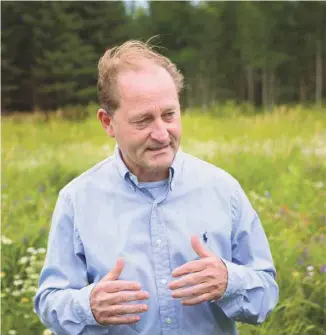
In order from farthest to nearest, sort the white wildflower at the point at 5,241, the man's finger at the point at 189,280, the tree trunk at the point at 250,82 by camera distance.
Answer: the tree trunk at the point at 250,82
the white wildflower at the point at 5,241
the man's finger at the point at 189,280

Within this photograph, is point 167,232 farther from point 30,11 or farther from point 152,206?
point 30,11

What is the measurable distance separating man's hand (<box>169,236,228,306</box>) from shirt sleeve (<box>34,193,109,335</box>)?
0.94 ft

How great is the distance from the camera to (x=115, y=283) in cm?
175

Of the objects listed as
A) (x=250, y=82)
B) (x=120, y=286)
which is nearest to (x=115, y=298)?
(x=120, y=286)

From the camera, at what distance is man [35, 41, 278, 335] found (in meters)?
1.84

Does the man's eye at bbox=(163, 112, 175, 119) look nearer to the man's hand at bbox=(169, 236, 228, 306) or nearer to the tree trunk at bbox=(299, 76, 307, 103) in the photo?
the man's hand at bbox=(169, 236, 228, 306)

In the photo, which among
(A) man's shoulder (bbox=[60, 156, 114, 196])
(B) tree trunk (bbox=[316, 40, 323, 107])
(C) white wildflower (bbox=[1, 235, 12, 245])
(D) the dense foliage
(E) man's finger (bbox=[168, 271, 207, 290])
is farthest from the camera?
(B) tree trunk (bbox=[316, 40, 323, 107])

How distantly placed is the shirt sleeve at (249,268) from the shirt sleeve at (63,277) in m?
0.39

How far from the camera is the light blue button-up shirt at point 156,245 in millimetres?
1869

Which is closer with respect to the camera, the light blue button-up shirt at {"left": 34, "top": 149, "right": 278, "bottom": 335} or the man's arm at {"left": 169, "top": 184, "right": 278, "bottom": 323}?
the man's arm at {"left": 169, "top": 184, "right": 278, "bottom": 323}

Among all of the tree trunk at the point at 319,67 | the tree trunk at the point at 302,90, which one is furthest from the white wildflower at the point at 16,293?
the tree trunk at the point at 302,90

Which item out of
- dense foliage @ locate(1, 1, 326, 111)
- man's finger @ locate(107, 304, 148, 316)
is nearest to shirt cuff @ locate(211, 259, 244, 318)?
man's finger @ locate(107, 304, 148, 316)

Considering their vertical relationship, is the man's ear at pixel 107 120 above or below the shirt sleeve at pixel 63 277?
above

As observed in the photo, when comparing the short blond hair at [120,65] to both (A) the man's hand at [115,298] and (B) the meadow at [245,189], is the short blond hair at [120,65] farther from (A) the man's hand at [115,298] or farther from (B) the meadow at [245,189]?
(B) the meadow at [245,189]
